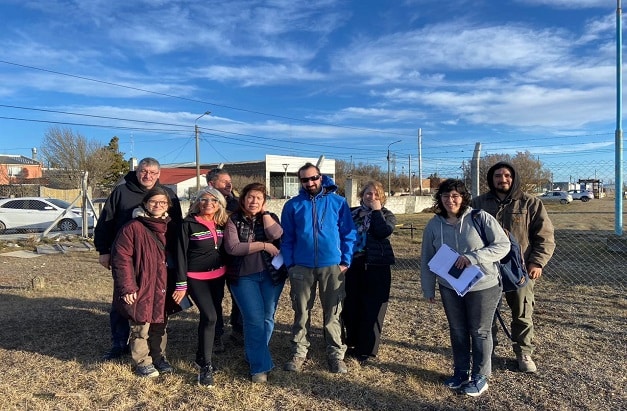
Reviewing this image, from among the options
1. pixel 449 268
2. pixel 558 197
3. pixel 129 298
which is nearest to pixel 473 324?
pixel 449 268

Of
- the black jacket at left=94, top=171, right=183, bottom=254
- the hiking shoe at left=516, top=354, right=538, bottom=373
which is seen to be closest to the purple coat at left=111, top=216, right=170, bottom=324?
the black jacket at left=94, top=171, right=183, bottom=254

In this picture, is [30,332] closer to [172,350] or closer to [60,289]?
[172,350]

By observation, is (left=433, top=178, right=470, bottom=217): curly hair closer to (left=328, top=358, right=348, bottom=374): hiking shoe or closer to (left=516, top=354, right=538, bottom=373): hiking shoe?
(left=516, top=354, right=538, bottom=373): hiking shoe

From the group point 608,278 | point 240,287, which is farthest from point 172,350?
point 608,278

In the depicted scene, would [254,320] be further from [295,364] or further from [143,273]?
[143,273]

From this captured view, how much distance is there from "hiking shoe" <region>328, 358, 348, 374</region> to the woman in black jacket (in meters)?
0.27

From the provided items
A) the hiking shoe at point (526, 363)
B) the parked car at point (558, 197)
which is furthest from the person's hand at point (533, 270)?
the parked car at point (558, 197)

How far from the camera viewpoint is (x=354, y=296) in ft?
14.0

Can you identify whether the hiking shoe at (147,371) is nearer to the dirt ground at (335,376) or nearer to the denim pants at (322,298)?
the dirt ground at (335,376)

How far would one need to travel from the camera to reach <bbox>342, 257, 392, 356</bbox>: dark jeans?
13.6 ft

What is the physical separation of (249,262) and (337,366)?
3.80 feet

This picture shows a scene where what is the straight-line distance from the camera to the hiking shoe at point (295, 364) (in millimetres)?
3924

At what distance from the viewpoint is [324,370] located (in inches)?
156

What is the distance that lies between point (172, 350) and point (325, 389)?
5.62 feet
